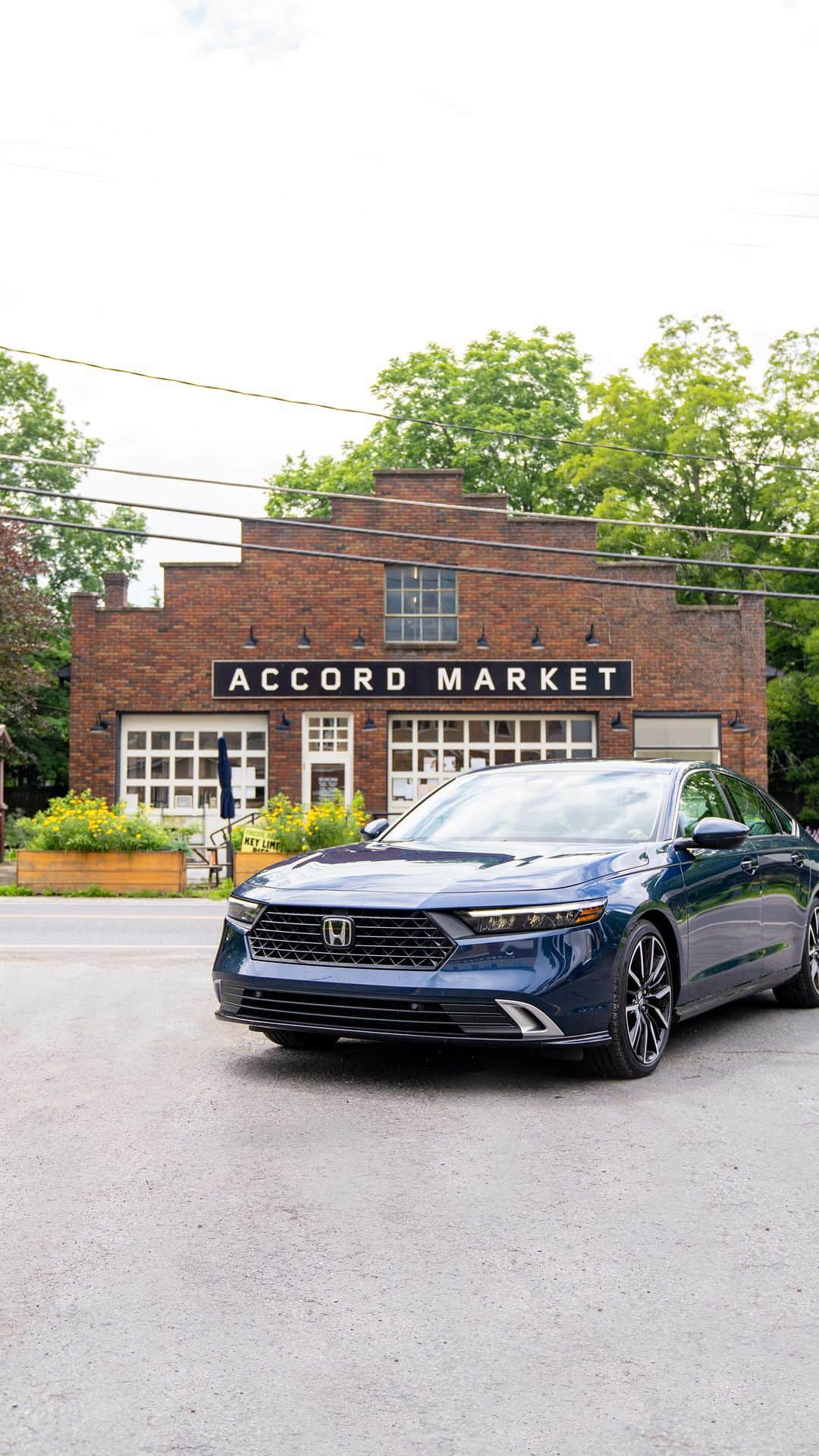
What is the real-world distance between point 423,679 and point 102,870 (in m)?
11.3

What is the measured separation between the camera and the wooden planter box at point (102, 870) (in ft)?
68.7

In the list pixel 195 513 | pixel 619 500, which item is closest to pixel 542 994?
pixel 195 513

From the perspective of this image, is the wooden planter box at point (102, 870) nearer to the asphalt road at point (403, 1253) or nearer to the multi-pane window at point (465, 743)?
the multi-pane window at point (465, 743)

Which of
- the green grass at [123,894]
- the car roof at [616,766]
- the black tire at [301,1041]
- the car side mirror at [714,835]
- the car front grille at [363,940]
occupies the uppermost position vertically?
the car roof at [616,766]

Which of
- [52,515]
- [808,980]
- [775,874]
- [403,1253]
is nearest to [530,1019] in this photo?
[403,1253]

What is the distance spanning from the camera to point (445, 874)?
6688 mm

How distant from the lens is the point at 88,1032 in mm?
8039

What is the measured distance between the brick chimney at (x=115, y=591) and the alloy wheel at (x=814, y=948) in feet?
78.6

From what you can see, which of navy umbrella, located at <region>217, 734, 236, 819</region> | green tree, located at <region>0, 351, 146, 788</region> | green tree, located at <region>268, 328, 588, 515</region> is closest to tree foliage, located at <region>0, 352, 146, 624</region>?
green tree, located at <region>0, 351, 146, 788</region>

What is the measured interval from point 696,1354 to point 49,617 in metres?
28.4

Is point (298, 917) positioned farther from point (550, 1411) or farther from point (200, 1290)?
point (550, 1411)

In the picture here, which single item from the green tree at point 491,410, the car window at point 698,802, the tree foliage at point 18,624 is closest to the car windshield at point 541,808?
the car window at point 698,802

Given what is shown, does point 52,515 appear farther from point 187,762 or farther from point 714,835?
point 714,835

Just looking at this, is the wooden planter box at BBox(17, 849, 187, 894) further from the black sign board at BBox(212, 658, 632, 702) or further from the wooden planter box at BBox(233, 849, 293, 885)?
the black sign board at BBox(212, 658, 632, 702)
